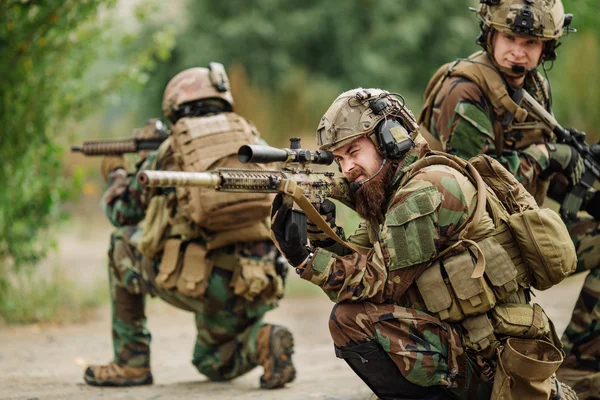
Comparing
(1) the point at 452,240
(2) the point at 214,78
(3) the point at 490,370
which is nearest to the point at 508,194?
(1) the point at 452,240

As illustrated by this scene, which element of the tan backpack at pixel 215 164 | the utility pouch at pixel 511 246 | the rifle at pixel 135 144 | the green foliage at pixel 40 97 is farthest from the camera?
the green foliage at pixel 40 97

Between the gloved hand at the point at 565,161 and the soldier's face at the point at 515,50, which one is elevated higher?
the soldier's face at the point at 515,50

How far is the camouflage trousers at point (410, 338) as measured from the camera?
13.4 ft

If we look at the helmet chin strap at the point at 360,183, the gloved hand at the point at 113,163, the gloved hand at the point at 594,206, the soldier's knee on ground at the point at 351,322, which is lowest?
the soldier's knee on ground at the point at 351,322

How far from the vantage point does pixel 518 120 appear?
527cm

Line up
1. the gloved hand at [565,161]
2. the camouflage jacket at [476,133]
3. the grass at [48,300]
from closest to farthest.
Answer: the camouflage jacket at [476,133]
the gloved hand at [565,161]
the grass at [48,300]

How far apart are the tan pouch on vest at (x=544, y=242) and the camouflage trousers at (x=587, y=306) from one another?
1323 mm

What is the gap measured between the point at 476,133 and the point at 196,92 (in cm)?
182

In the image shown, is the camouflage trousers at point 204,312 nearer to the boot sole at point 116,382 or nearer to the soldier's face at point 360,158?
the boot sole at point 116,382

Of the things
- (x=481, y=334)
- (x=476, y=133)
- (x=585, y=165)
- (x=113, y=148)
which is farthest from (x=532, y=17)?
(x=113, y=148)

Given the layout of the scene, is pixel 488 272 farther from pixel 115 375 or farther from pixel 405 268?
pixel 115 375

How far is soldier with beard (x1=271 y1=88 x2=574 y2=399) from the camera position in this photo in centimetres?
402

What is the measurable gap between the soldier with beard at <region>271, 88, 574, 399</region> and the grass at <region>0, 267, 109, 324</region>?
5.71m

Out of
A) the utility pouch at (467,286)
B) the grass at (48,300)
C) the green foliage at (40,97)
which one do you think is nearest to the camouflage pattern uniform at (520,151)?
the utility pouch at (467,286)
